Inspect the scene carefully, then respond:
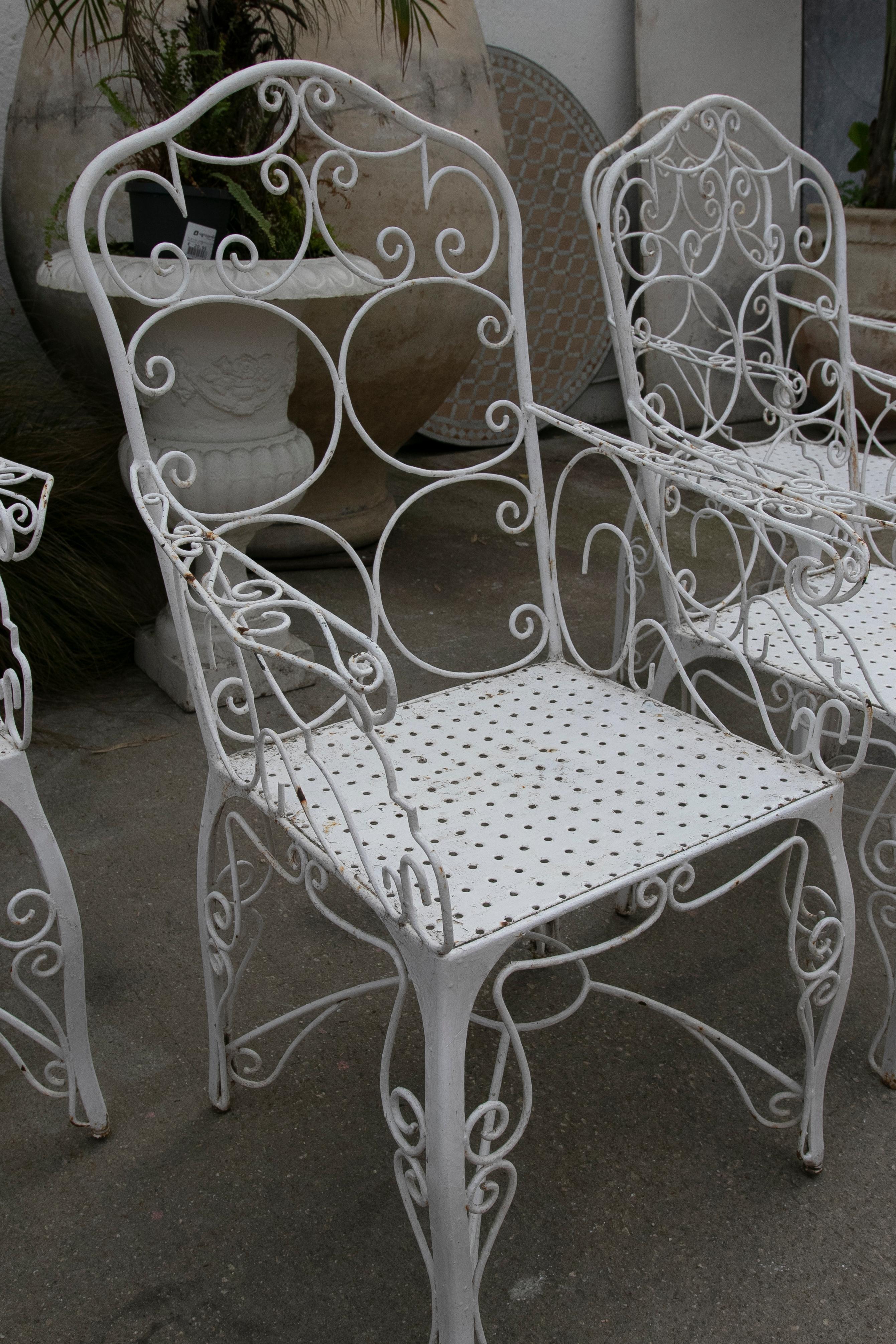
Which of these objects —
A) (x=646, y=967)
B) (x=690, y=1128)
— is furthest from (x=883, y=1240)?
(x=646, y=967)

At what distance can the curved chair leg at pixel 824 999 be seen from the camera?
4.37ft

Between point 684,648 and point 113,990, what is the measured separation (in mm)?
935

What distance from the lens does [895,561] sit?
1.91 metres

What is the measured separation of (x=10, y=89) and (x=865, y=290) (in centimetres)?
281

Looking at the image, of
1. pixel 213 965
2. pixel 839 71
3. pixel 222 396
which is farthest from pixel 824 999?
pixel 839 71

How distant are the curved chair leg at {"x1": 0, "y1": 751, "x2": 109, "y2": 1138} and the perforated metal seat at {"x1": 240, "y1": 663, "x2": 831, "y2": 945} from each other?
0.72 feet

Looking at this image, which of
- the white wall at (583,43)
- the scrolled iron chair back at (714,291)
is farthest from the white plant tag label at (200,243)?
the white wall at (583,43)

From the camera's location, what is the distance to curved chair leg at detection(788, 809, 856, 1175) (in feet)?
4.37

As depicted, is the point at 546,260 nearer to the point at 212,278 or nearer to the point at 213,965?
the point at 212,278

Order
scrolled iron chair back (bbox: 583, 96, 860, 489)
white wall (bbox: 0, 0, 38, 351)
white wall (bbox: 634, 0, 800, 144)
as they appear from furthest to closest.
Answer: white wall (bbox: 634, 0, 800, 144), white wall (bbox: 0, 0, 38, 351), scrolled iron chair back (bbox: 583, 96, 860, 489)

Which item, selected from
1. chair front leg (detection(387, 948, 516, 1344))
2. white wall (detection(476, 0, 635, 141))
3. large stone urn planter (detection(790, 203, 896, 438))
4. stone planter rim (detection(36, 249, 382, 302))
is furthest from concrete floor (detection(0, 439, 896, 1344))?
white wall (detection(476, 0, 635, 141))

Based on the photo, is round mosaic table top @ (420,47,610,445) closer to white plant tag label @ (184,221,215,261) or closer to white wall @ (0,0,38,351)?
white wall @ (0,0,38,351)

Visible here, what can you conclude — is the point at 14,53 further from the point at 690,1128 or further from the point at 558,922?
the point at 690,1128

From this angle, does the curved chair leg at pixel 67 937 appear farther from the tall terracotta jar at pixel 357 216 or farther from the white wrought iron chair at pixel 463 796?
the tall terracotta jar at pixel 357 216
